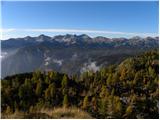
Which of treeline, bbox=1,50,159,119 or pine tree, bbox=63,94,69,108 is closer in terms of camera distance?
treeline, bbox=1,50,159,119

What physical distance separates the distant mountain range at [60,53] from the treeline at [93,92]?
604mm

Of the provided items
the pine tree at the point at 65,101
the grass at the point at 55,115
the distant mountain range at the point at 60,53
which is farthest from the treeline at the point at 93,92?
the distant mountain range at the point at 60,53

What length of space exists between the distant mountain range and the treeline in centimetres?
60

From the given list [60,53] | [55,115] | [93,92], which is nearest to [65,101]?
[93,92]

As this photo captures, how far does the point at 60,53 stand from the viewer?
452 inches

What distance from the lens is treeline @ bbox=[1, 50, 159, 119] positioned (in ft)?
19.5

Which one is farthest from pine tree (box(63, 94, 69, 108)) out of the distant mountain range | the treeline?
the distant mountain range

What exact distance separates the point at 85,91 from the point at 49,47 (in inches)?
218

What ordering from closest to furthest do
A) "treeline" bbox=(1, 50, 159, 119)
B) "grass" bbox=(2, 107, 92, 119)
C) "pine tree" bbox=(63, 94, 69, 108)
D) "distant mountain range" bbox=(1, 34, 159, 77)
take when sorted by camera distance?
"grass" bbox=(2, 107, 92, 119) < "treeline" bbox=(1, 50, 159, 119) < "pine tree" bbox=(63, 94, 69, 108) < "distant mountain range" bbox=(1, 34, 159, 77)

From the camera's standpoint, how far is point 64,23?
730cm

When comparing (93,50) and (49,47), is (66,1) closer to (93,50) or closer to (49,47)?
(49,47)

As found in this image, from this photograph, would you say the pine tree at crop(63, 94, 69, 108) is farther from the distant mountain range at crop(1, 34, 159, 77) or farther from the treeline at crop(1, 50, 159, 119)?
the distant mountain range at crop(1, 34, 159, 77)

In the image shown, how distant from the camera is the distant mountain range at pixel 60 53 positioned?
305 inches

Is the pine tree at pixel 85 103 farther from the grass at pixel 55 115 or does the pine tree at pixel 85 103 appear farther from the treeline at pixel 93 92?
the grass at pixel 55 115
